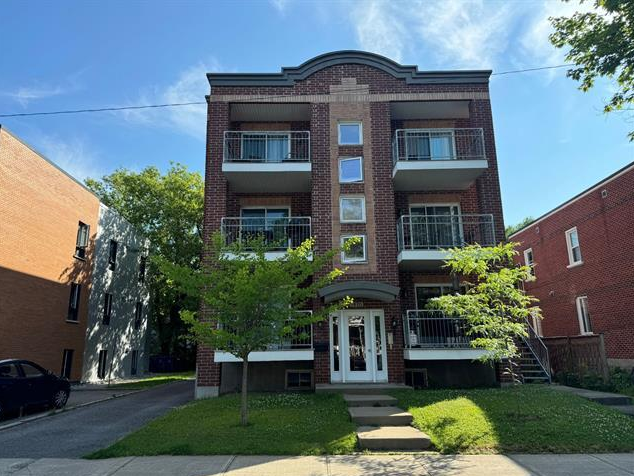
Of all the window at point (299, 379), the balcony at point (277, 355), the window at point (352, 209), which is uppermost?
the window at point (352, 209)

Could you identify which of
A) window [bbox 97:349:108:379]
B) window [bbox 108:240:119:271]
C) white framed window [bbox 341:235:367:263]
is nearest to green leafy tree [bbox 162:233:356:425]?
white framed window [bbox 341:235:367:263]

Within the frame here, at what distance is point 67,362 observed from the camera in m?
21.2

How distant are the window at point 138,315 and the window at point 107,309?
158 inches

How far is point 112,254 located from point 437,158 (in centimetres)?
1972

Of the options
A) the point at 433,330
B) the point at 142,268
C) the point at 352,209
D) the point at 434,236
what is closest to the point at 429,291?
the point at 433,330

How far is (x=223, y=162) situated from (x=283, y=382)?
24.7 ft

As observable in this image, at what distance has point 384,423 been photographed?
9000 mm

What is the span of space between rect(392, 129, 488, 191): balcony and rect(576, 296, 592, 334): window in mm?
8614

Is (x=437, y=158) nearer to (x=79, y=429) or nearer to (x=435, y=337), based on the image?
(x=435, y=337)

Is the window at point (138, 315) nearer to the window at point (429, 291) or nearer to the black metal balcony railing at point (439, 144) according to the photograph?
the window at point (429, 291)

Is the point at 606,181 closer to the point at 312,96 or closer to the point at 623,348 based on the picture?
the point at 623,348

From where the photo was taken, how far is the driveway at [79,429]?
26.1 feet

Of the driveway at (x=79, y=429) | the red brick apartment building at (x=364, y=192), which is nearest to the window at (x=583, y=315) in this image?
the red brick apartment building at (x=364, y=192)

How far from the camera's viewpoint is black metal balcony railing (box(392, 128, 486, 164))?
1614 centimetres
